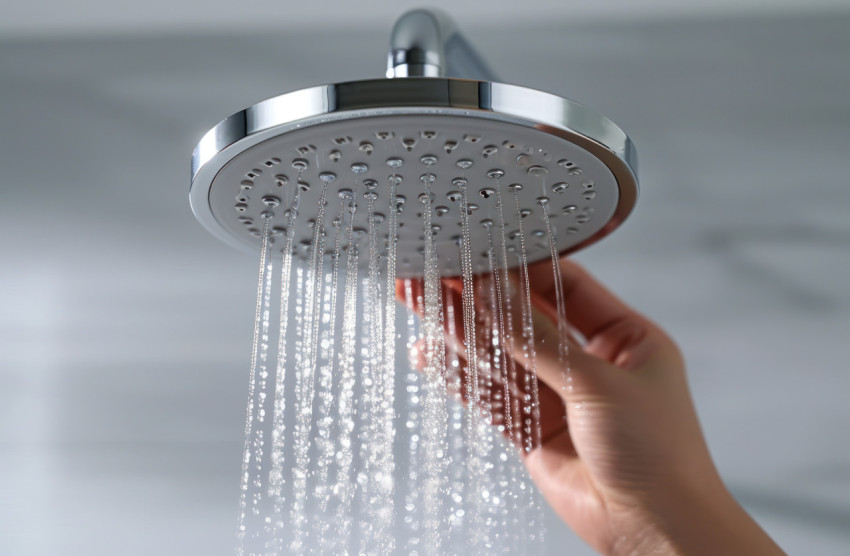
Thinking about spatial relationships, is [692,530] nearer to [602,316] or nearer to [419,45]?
[602,316]

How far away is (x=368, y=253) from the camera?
0.57 m

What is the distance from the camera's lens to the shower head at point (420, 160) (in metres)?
0.38

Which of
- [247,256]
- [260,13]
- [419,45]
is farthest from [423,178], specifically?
[260,13]

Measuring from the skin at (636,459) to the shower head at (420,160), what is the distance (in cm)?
27

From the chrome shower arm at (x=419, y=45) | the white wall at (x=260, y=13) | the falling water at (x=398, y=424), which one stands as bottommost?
the falling water at (x=398, y=424)

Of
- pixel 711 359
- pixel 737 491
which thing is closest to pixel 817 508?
pixel 737 491

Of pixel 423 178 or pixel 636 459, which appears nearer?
pixel 423 178

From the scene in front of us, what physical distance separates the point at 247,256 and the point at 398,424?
31 centimetres

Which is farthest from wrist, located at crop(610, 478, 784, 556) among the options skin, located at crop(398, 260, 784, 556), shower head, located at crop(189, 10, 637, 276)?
shower head, located at crop(189, 10, 637, 276)

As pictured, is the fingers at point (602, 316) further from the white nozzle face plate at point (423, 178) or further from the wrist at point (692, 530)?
the white nozzle face plate at point (423, 178)

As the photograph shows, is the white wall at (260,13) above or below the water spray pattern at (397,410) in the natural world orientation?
above

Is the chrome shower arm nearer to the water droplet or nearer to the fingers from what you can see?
the water droplet

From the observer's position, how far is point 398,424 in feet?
3.00

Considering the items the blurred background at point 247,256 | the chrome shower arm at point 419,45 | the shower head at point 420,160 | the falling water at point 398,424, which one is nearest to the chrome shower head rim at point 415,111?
the shower head at point 420,160
